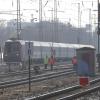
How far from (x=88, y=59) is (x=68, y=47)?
4095 cm

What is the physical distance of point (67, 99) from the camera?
16.5 m

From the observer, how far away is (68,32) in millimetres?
113500

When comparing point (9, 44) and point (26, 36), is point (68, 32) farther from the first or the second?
point (9, 44)

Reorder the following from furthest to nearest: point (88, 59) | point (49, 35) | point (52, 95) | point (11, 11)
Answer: point (49, 35) → point (11, 11) → point (88, 59) → point (52, 95)

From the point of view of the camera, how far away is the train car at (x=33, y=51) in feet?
168

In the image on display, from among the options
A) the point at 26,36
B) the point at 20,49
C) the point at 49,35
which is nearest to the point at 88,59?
the point at 20,49

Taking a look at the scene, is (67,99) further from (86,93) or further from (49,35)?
(49,35)

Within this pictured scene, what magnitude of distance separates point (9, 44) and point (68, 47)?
72.5ft

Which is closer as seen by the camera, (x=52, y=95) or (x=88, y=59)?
(x=52, y=95)

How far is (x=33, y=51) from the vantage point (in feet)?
179

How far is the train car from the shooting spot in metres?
51.3

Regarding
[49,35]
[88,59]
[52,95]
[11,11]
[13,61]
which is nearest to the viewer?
[52,95]

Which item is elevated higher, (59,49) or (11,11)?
(11,11)

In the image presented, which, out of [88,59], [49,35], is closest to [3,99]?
[88,59]
